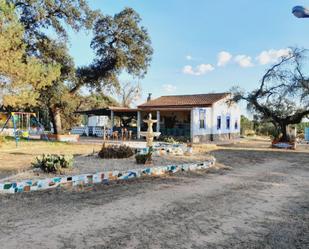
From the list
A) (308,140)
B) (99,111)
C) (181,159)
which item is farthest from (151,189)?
(308,140)

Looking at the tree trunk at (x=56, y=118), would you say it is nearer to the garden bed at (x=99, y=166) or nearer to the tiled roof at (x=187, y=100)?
the tiled roof at (x=187, y=100)

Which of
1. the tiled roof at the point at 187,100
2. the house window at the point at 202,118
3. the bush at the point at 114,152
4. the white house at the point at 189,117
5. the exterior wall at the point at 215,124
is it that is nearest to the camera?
the bush at the point at 114,152

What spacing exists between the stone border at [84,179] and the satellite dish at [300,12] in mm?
5270

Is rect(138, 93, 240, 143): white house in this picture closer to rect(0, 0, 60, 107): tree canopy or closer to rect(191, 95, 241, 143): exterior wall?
rect(191, 95, 241, 143): exterior wall

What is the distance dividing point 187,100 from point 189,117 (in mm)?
2416

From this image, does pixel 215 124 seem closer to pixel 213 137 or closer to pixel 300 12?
pixel 213 137

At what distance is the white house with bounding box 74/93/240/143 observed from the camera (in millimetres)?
22578

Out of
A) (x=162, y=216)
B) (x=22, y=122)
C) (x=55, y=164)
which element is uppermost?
(x=22, y=122)

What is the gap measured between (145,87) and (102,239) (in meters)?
46.2

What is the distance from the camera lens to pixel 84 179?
23.2 feet

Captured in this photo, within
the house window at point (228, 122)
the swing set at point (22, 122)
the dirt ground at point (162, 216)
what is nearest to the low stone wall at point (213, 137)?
the house window at point (228, 122)

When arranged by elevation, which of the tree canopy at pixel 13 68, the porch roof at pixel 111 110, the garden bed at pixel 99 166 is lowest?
the garden bed at pixel 99 166

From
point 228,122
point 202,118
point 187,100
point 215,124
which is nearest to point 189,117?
point 202,118

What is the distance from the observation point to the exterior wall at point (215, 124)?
22094 mm
